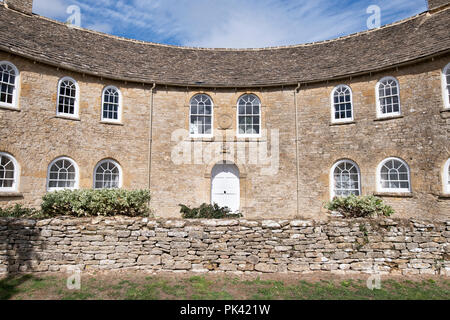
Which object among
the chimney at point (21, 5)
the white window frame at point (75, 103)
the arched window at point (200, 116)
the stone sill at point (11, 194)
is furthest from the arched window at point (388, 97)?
the chimney at point (21, 5)

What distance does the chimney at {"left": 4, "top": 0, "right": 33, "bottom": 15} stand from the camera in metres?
14.6

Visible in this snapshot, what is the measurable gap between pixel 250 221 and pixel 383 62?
36.4 ft

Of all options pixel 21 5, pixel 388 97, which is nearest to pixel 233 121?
pixel 388 97

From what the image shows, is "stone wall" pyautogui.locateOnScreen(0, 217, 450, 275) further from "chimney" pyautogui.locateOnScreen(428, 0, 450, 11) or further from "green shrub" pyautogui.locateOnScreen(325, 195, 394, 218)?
"chimney" pyautogui.locateOnScreen(428, 0, 450, 11)

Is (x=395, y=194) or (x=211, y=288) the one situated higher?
(x=395, y=194)

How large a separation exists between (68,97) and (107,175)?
4312mm

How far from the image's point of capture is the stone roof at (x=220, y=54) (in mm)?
12766

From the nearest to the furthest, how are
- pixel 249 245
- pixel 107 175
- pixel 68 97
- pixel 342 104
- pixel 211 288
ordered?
1. pixel 211 288
2. pixel 249 245
3. pixel 68 97
4. pixel 107 175
5. pixel 342 104

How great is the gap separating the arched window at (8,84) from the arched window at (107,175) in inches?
175

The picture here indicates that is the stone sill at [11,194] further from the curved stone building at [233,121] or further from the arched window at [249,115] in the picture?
the arched window at [249,115]

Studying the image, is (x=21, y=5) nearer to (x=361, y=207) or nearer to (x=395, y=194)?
(x=361, y=207)

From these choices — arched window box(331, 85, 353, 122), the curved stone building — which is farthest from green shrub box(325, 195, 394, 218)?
arched window box(331, 85, 353, 122)

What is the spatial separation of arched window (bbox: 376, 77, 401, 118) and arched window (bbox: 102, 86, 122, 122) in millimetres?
13367

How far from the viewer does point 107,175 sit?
45.6 feet
